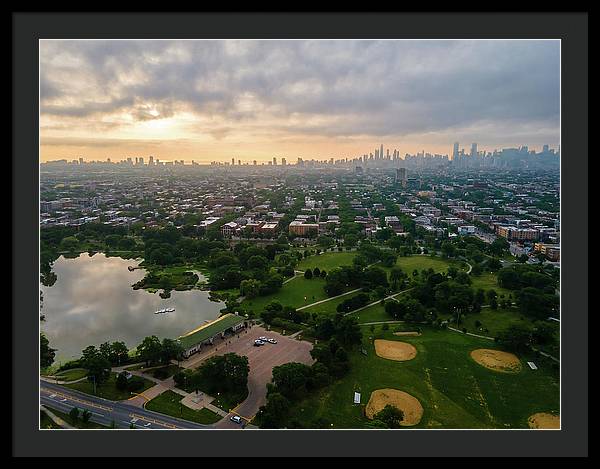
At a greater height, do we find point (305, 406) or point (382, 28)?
point (382, 28)

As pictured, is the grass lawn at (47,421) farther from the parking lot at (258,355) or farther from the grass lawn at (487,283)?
the grass lawn at (487,283)

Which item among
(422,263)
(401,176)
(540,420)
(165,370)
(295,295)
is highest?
(401,176)

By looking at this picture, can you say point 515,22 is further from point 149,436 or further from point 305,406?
point 305,406

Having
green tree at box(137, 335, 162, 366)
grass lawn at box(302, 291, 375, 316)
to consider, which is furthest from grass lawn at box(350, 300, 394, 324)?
green tree at box(137, 335, 162, 366)

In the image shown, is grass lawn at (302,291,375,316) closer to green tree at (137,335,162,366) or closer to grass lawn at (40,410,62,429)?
green tree at (137,335,162,366)

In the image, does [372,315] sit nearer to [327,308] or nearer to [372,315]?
[372,315]

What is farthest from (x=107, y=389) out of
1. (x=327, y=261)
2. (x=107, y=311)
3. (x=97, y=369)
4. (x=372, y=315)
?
(x=327, y=261)

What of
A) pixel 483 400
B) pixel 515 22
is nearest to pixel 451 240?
pixel 483 400
